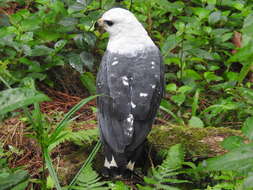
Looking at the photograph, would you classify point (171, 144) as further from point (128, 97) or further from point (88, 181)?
point (88, 181)

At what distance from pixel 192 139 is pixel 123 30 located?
46.6 inches

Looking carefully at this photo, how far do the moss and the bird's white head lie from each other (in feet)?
2.86

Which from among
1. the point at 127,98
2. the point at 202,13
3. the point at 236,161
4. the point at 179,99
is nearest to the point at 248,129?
the point at 236,161

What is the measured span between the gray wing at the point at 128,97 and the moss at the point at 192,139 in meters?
0.65

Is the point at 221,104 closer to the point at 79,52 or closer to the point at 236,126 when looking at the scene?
the point at 236,126

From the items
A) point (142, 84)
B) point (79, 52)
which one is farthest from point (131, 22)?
point (79, 52)

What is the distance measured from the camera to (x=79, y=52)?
4781mm

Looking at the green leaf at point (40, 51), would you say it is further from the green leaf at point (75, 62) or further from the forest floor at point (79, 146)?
the forest floor at point (79, 146)

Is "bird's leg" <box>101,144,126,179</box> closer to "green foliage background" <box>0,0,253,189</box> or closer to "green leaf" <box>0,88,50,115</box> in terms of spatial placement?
"green foliage background" <box>0,0,253,189</box>

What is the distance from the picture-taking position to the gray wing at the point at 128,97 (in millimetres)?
3066

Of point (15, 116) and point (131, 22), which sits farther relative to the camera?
point (15, 116)

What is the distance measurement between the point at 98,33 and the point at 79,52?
38 cm

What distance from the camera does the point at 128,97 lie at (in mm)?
3176

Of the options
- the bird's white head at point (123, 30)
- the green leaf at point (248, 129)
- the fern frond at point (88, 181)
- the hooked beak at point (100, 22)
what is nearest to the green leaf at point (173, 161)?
the fern frond at point (88, 181)
